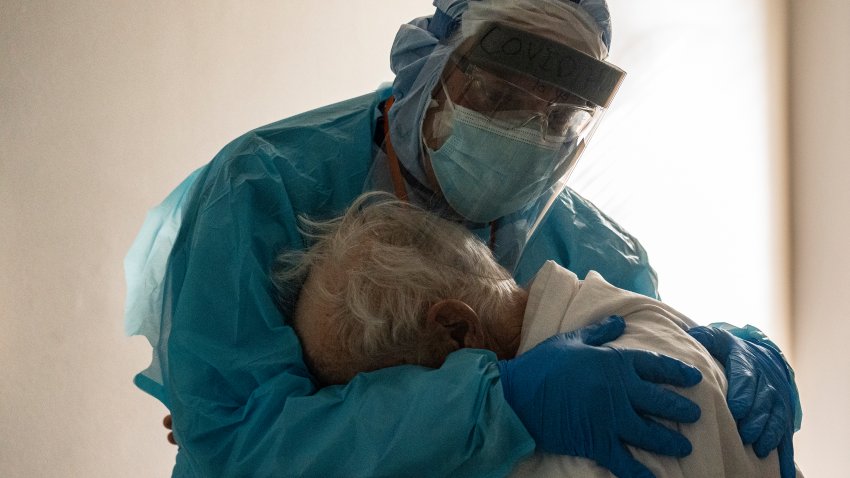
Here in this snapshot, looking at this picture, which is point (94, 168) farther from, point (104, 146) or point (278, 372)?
point (278, 372)

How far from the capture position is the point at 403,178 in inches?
54.9

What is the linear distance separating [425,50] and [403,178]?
223 millimetres

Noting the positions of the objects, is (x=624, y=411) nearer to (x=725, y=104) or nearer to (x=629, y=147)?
(x=629, y=147)

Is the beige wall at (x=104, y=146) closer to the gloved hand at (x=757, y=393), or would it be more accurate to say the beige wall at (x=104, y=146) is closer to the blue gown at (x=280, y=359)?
the blue gown at (x=280, y=359)

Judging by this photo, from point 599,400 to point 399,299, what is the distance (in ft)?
0.91

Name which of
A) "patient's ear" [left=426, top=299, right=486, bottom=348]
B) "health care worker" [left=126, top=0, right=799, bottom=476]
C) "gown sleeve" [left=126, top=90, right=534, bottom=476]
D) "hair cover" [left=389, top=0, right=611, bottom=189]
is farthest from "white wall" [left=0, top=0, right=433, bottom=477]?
"patient's ear" [left=426, top=299, right=486, bottom=348]

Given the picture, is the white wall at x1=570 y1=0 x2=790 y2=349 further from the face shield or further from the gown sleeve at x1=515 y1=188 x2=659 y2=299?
the face shield

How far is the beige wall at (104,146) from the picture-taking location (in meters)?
1.68

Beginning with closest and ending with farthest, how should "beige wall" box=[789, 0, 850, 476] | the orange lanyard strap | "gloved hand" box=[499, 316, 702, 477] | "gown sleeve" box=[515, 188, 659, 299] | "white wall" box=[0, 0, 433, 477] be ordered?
"gloved hand" box=[499, 316, 702, 477] → the orange lanyard strap → "gown sleeve" box=[515, 188, 659, 299] → "white wall" box=[0, 0, 433, 477] → "beige wall" box=[789, 0, 850, 476]

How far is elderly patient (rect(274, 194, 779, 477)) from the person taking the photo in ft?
3.51

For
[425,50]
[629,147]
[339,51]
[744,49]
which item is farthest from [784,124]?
[425,50]

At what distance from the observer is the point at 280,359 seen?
3.72 ft

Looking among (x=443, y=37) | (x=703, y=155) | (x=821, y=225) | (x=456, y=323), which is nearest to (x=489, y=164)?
(x=443, y=37)

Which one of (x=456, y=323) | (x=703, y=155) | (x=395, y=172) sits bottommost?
(x=703, y=155)
